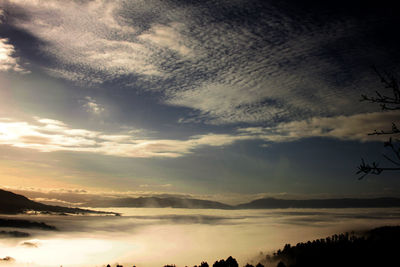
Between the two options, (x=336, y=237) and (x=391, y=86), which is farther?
(x=336, y=237)

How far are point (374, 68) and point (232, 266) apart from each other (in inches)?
2290

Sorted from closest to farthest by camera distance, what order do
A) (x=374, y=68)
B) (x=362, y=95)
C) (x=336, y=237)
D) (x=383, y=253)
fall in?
(x=374, y=68) → (x=362, y=95) → (x=383, y=253) → (x=336, y=237)

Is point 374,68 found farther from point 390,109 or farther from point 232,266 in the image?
point 232,266

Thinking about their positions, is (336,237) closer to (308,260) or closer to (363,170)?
(308,260)

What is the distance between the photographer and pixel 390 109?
10.3 meters

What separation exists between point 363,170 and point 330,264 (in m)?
52.6

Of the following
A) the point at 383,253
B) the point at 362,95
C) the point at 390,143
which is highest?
the point at 362,95

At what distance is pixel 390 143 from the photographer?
9234 millimetres

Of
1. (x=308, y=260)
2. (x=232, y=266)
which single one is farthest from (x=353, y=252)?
(x=232, y=266)

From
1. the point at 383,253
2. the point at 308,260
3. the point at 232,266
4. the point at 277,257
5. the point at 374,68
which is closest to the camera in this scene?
the point at 374,68

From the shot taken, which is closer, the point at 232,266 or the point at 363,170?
the point at 363,170

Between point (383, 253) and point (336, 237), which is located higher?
point (383, 253)

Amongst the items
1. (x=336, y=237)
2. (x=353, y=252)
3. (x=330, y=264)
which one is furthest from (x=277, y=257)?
(x=330, y=264)

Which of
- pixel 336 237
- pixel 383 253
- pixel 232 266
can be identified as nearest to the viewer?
pixel 383 253
